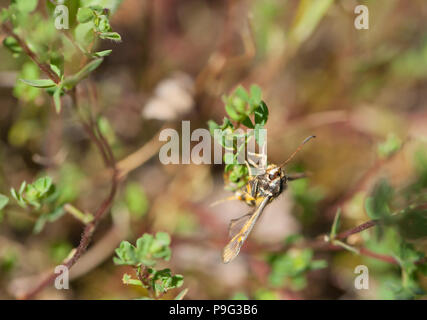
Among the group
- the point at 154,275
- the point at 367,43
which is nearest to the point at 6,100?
the point at 154,275

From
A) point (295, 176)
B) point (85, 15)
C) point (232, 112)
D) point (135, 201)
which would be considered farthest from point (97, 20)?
point (135, 201)

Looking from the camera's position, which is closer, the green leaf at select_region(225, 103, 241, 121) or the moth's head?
the green leaf at select_region(225, 103, 241, 121)

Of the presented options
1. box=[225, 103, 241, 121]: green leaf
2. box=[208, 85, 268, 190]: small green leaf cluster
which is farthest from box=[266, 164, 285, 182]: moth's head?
box=[225, 103, 241, 121]: green leaf

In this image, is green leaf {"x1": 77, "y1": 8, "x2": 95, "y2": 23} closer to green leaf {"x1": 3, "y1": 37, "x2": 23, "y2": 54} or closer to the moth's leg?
green leaf {"x1": 3, "y1": 37, "x2": 23, "y2": 54}

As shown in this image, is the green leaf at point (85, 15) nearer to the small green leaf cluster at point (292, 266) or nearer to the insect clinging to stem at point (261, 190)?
the insect clinging to stem at point (261, 190)

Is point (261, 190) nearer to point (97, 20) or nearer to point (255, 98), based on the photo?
point (255, 98)

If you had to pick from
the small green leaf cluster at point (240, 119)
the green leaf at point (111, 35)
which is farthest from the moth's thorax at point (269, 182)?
the green leaf at point (111, 35)
